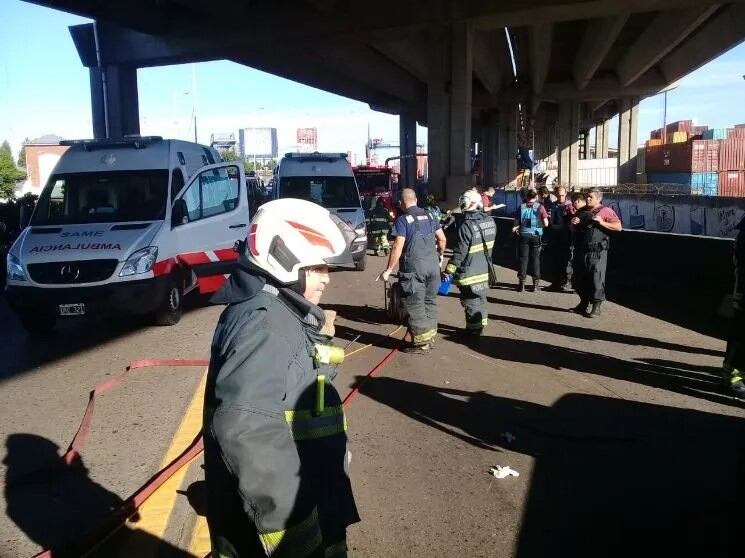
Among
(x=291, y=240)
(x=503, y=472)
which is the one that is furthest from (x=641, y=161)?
(x=291, y=240)

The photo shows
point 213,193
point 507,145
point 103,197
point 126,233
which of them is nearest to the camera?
point 126,233

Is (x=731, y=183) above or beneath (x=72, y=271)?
above

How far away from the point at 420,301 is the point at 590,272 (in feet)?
11.7

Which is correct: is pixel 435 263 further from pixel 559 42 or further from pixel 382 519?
pixel 559 42

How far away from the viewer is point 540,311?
10.9 m

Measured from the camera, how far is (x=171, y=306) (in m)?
9.70

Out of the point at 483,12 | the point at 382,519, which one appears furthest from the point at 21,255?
the point at 483,12

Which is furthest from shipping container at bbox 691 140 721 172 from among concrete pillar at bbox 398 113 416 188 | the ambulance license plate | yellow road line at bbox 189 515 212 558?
yellow road line at bbox 189 515 212 558

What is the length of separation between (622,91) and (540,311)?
43.8m

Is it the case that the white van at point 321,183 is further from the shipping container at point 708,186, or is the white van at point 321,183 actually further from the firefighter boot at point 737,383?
the shipping container at point 708,186

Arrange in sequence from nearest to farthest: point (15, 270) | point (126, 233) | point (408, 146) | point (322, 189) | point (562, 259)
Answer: point (15, 270) → point (126, 233) → point (562, 259) → point (322, 189) → point (408, 146)

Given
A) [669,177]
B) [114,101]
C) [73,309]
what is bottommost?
[73,309]

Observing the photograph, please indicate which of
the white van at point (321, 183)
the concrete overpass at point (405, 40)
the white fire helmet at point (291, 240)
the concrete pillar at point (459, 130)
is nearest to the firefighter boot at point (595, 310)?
the white van at point (321, 183)

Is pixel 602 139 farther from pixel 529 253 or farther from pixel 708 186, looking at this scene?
pixel 529 253
